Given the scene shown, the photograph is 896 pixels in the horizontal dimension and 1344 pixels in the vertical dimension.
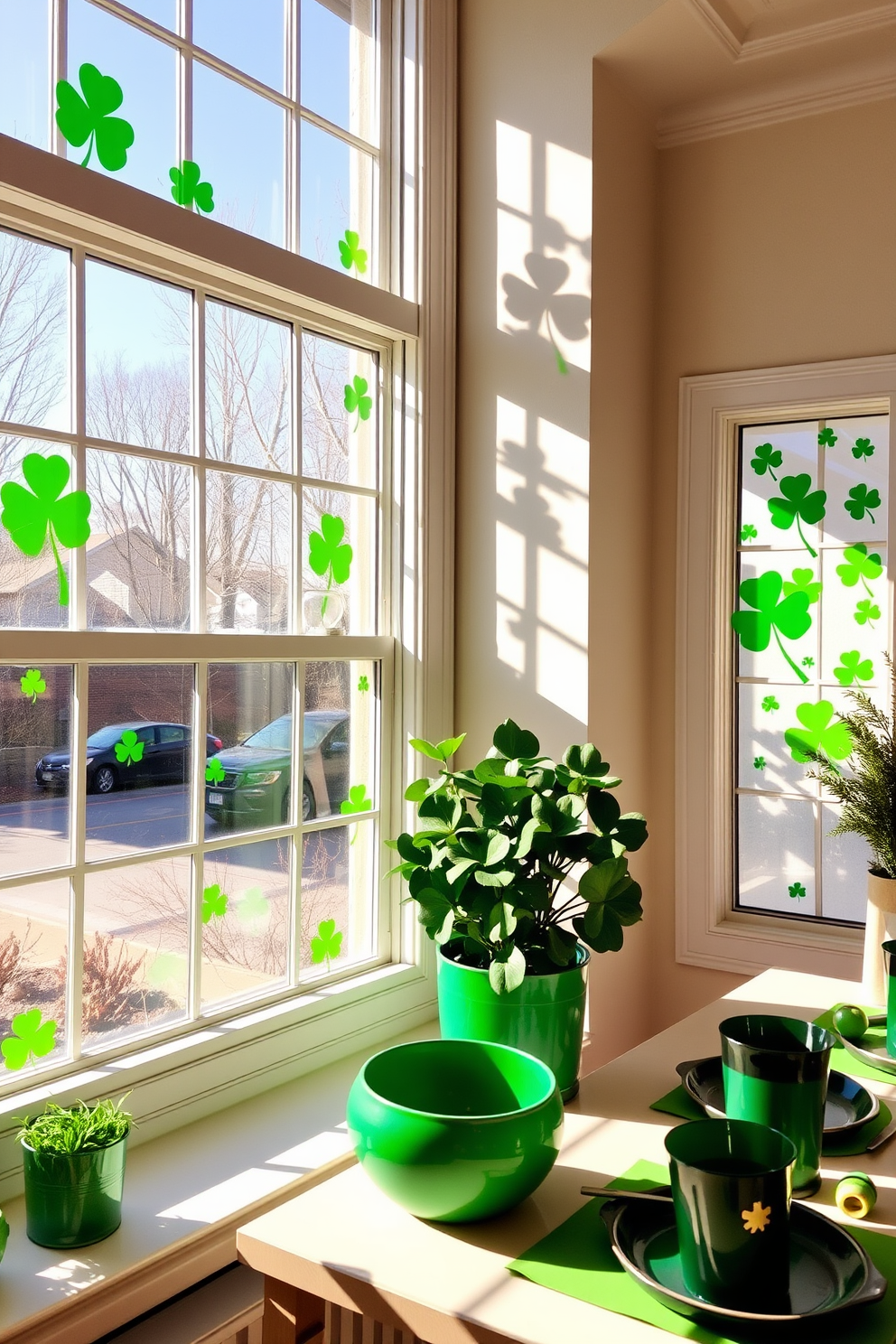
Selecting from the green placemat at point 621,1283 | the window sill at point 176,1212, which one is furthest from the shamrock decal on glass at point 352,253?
the green placemat at point 621,1283

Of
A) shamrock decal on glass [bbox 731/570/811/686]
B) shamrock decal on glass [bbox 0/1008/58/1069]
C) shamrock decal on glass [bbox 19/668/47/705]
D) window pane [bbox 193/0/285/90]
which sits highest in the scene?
window pane [bbox 193/0/285/90]

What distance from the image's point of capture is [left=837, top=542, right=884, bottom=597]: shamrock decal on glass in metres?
2.69

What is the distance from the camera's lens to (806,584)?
111 inches

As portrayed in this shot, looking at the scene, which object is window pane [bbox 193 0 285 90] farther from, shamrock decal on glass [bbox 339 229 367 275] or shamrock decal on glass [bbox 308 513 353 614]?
shamrock decal on glass [bbox 308 513 353 614]

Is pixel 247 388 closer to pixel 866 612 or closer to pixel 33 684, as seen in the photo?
pixel 33 684

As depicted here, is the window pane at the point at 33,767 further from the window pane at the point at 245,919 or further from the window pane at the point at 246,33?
the window pane at the point at 246,33

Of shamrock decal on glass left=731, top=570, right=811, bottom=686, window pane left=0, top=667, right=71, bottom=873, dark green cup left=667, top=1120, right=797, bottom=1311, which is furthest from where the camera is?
shamrock decal on glass left=731, top=570, right=811, bottom=686

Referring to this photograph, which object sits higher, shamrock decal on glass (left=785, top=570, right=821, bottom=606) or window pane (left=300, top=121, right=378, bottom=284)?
window pane (left=300, top=121, right=378, bottom=284)

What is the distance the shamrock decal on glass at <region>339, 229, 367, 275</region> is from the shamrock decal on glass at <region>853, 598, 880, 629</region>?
1.43m

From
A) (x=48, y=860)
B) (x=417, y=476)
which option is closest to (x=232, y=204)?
(x=417, y=476)

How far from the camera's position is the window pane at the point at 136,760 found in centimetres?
186

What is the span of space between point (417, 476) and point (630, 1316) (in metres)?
1.89

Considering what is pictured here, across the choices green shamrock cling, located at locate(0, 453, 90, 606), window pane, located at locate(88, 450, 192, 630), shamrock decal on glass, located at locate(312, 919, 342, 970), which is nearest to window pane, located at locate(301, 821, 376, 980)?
shamrock decal on glass, located at locate(312, 919, 342, 970)

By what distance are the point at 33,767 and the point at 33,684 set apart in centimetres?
13
